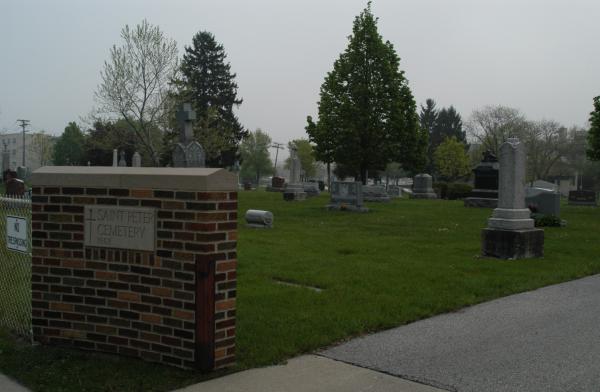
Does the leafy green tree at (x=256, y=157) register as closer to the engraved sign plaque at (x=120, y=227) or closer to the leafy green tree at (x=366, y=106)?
the leafy green tree at (x=366, y=106)

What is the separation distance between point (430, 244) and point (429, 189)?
968 inches

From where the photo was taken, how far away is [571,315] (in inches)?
247

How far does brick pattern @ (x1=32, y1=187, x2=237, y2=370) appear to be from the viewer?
14.5 ft

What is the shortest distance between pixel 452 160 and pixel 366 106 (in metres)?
40.3

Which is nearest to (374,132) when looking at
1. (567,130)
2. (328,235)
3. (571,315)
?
(328,235)

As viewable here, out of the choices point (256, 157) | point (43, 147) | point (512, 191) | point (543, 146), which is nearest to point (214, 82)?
point (43, 147)

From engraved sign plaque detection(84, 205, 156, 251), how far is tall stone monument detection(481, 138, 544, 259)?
24.8 feet

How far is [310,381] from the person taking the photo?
424 cm

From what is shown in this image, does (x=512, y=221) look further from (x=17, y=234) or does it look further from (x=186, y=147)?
(x=186, y=147)

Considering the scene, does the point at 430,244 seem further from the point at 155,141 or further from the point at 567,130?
the point at 567,130

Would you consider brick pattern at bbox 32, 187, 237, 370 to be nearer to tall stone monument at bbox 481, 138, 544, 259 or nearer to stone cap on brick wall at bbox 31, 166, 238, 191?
stone cap on brick wall at bbox 31, 166, 238, 191

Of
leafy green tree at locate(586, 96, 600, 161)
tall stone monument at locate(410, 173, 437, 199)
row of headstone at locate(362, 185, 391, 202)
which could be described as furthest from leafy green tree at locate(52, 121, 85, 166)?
leafy green tree at locate(586, 96, 600, 161)

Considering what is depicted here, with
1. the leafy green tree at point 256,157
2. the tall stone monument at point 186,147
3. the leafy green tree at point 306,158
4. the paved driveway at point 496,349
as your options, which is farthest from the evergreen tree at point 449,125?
the paved driveway at point 496,349

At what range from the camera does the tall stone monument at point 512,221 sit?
10305 millimetres
